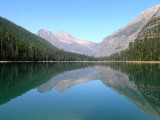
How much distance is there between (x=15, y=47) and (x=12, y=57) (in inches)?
465

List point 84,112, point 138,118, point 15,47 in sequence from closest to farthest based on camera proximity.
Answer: point 138,118 → point 84,112 → point 15,47

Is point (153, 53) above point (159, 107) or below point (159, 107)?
above

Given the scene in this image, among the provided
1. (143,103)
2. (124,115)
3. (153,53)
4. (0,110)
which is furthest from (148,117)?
(153,53)

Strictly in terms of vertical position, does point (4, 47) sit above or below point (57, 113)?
above

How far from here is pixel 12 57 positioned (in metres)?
131

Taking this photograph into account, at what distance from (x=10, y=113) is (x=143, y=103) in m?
14.4

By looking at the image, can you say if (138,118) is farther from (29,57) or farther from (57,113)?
(29,57)

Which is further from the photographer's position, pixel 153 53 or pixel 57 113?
pixel 153 53

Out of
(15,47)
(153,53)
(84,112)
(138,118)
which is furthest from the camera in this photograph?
(153,53)

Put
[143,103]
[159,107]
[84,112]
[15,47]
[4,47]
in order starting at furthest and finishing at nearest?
[15,47] → [4,47] → [143,103] → [159,107] → [84,112]

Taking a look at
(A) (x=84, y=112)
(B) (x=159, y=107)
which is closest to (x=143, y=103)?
(B) (x=159, y=107)

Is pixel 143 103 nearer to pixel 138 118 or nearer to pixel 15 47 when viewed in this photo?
pixel 138 118

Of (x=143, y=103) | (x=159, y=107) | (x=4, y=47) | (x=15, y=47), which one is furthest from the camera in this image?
(x=15, y=47)

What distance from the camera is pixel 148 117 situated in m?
13.5
